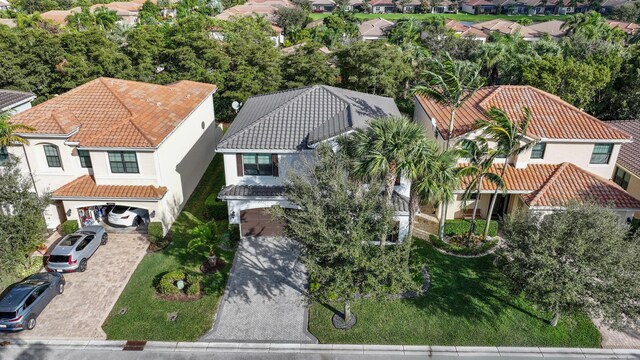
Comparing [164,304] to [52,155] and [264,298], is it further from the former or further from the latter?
[52,155]

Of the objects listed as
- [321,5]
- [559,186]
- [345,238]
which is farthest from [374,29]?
[345,238]

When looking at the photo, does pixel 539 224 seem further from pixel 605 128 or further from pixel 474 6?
pixel 474 6

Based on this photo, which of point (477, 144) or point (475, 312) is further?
point (477, 144)

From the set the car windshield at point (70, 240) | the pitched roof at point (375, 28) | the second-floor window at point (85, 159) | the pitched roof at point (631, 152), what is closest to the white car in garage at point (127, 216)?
A: the car windshield at point (70, 240)

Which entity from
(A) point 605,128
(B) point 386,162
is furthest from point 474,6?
(B) point 386,162

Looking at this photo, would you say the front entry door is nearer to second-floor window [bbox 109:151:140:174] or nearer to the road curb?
the road curb

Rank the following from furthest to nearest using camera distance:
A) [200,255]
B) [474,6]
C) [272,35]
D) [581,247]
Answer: [474,6], [272,35], [200,255], [581,247]

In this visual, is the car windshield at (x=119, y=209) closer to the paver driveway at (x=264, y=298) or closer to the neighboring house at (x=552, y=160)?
the paver driveway at (x=264, y=298)
